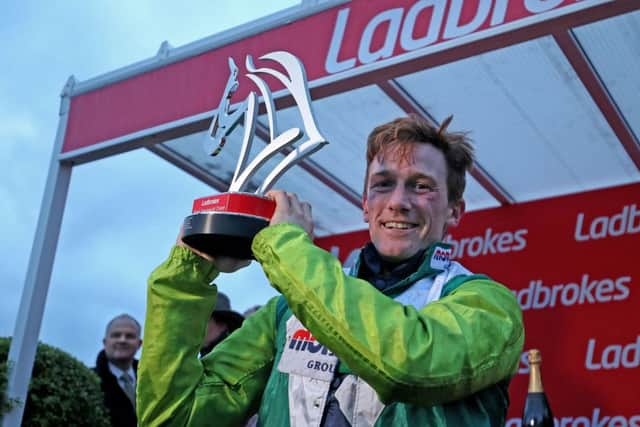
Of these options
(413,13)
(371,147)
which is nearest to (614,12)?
(413,13)

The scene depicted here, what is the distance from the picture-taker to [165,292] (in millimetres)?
1689

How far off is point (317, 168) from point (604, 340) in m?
1.99

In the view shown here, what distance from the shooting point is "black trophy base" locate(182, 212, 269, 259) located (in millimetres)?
1587

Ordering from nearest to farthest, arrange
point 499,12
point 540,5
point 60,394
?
point 540,5, point 499,12, point 60,394

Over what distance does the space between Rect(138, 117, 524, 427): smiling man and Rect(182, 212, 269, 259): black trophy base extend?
1.3 inches

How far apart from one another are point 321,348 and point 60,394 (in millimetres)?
3398

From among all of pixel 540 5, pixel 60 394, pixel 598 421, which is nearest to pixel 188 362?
pixel 540 5

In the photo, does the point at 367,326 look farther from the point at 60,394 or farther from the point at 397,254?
the point at 60,394

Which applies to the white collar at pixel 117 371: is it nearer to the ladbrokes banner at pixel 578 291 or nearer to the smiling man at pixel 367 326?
the ladbrokes banner at pixel 578 291

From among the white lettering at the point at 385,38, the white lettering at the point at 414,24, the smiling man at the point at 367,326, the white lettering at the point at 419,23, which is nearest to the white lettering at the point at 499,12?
the white lettering at the point at 419,23

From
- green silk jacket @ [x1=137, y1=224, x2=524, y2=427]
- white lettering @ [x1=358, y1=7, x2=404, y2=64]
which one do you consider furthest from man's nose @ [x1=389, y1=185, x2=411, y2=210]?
white lettering @ [x1=358, y1=7, x2=404, y2=64]

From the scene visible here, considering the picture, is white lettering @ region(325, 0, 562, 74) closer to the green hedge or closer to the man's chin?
the man's chin

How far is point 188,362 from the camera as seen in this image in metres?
1.67

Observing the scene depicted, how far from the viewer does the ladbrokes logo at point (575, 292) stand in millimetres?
4570
